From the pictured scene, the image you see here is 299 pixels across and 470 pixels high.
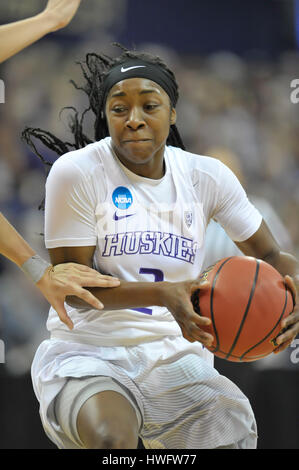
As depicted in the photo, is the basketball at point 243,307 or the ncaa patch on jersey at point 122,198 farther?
the ncaa patch on jersey at point 122,198

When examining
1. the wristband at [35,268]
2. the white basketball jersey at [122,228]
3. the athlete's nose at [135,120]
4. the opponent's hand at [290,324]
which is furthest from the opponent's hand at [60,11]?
the opponent's hand at [290,324]

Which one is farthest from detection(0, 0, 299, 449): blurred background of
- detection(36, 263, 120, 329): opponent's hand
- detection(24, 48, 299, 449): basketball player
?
detection(36, 263, 120, 329): opponent's hand

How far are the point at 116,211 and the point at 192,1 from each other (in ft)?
5.90

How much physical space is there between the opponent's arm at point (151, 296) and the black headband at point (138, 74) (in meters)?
0.71

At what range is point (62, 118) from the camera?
3672 mm

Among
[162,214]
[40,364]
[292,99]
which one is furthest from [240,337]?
[292,99]

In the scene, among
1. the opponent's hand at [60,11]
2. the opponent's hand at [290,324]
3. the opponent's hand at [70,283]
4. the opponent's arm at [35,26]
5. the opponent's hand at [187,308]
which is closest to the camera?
the opponent's hand at [187,308]

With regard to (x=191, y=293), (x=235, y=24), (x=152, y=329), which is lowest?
(x=152, y=329)

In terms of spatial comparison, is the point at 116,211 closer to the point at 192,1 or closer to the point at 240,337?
the point at 240,337

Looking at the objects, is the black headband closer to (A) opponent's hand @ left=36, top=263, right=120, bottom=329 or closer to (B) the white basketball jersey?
(B) the white basketball jersey

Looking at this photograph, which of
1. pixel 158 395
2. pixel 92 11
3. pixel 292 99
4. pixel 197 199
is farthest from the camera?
pixel 292 99

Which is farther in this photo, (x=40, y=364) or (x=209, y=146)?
(x=209, y=146)

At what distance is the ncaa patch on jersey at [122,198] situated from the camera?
2602 millimetres

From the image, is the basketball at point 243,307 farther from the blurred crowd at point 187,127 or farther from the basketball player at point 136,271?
the blurred crowd at point 187,127
